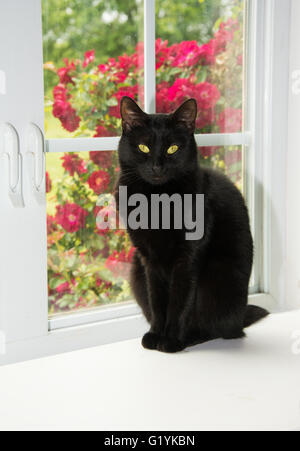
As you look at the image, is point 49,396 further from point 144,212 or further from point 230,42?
point 230,42

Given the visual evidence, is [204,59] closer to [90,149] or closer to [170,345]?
[90,149]

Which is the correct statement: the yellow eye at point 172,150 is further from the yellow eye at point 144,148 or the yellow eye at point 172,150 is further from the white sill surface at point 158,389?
the white sill surface at point 158,389

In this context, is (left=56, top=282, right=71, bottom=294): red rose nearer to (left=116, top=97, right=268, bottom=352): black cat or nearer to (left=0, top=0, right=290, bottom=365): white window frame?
(left=0, top=0, right=290, bottom=365): white window frame

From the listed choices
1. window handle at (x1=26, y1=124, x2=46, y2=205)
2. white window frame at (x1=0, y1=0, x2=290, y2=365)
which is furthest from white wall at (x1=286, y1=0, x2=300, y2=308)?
window handle at (x1=26, y1=124, x2=46, y2=205)

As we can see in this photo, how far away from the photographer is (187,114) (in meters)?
1.32

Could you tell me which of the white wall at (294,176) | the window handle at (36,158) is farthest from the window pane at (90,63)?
the white wall at (294,176)

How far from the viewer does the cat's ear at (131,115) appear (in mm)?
1292

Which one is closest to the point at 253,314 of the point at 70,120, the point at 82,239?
the point at 82,239

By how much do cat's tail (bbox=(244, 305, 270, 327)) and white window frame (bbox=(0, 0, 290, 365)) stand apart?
12 centimetres

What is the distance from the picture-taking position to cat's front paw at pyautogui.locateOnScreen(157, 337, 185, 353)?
1378 millimetres

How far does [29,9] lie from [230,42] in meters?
0.70

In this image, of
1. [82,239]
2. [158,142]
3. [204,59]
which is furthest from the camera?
[204,59]

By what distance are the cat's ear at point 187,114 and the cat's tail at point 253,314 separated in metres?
0.60

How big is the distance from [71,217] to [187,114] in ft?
1.42
